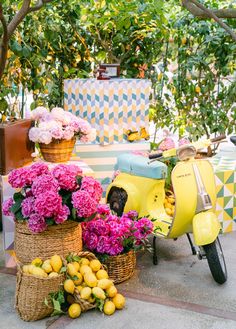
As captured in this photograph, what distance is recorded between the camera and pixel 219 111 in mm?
6543

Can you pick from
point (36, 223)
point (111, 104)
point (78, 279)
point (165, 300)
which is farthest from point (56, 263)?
point (111, 104)

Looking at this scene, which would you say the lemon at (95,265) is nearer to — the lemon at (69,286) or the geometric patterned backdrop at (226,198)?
the lemon at (69,286)

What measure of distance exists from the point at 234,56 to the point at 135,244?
3480 mm

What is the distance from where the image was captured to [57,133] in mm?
4090

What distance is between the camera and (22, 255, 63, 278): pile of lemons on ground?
122 inches

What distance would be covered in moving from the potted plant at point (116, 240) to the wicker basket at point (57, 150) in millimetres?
775

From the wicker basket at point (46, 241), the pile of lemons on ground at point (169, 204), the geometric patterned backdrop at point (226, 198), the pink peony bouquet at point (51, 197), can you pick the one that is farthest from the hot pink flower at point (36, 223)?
the geometric patterned backdrop at point (226, 198)

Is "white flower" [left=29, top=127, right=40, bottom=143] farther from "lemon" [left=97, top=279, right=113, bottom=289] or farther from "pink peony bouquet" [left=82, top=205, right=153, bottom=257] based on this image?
"lemon" [left=97, top=279, right=113, bottom=289]

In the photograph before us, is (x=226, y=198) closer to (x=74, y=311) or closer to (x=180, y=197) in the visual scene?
(x=180, y=197)

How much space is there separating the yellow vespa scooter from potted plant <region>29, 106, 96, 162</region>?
1.48 feet

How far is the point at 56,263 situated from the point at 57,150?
1.30 meters

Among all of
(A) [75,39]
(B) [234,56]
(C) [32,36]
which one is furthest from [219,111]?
(C) [32,36]

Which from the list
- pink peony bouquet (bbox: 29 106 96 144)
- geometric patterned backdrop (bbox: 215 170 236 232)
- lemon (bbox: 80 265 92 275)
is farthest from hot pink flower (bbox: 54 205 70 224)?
geometric patterned backdrop (bbox: 215 170 236 232)

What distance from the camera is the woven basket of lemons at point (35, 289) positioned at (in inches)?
119
